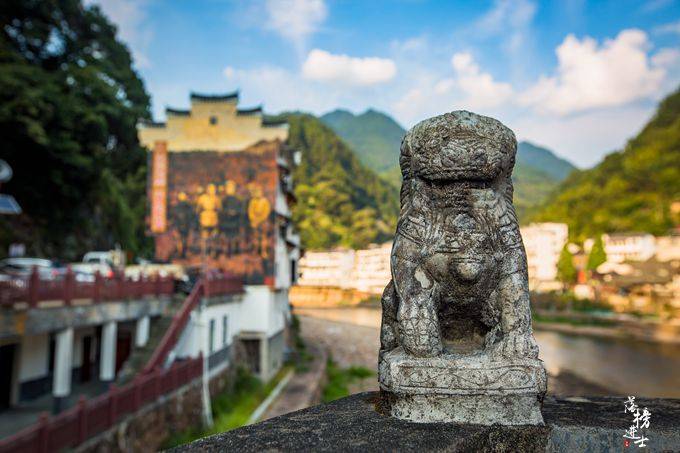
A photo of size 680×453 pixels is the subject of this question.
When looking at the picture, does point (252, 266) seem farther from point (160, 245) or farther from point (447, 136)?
point (447, 136)

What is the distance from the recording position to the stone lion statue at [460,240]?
292cm

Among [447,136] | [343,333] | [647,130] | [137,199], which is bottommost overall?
[343,333]

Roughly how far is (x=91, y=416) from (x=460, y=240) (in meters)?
8.42

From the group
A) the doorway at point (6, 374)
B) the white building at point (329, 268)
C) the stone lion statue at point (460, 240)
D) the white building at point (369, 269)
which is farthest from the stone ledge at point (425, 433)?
the white building at point (329, 268)

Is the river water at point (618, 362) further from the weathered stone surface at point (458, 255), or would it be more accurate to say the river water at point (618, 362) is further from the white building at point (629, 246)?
the weathered stone surface at point (458, 255)

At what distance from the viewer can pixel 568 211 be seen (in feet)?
217

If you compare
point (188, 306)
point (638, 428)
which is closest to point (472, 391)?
point (638, 428)

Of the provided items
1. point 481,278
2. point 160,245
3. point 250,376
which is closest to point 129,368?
point 250,376

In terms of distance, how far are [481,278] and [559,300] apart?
2191 inches

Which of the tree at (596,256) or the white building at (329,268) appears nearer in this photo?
the tree at (596,256)

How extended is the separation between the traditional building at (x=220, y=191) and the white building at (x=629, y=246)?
45.8 meters

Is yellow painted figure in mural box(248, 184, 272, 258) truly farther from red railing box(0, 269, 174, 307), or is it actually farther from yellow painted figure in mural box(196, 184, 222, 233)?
red railing box(0, 269, 174, 307)

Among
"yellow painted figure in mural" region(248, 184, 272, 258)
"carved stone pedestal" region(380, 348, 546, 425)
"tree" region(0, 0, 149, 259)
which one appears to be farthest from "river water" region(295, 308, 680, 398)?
"carved stone pedestal" region(380, 348, 546, 425)

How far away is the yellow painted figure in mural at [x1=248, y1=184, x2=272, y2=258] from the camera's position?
2159 centimetres
